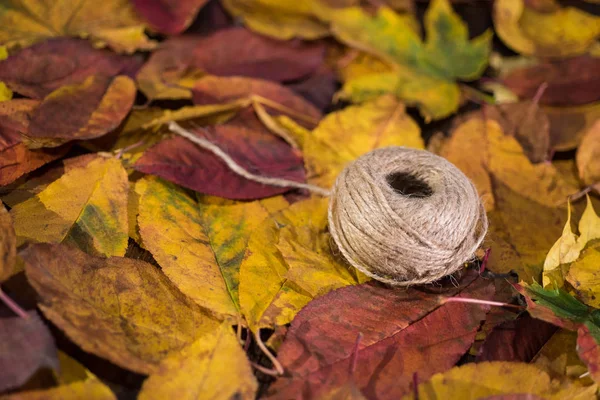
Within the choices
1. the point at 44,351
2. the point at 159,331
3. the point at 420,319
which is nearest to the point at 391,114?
the point at 420,319

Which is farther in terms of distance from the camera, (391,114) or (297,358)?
(391,114)

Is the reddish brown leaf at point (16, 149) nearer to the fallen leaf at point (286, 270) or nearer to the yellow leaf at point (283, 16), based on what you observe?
the fallen leaf at point (286, 270)

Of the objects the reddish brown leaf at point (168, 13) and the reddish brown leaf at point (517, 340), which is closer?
the reddish brown leaf at point (517, 340)

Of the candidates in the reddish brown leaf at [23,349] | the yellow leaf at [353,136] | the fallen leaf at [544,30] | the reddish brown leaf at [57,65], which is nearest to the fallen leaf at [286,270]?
the yellow leaf at [353,136]

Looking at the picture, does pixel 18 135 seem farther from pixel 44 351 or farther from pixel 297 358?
pixel 297 358

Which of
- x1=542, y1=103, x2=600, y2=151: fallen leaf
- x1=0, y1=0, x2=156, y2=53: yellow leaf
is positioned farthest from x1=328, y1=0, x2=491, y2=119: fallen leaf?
x1=0, y1=0, x2=156, y2=53: yellow leaf

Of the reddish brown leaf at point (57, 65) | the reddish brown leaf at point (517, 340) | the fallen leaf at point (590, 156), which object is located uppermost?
the reddish brown leaf at point (57, 65)

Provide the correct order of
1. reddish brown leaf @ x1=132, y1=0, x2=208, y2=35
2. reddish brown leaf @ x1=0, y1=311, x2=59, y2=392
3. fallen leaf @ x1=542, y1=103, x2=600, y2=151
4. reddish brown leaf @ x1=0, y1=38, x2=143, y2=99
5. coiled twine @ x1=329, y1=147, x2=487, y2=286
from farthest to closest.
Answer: reddish brown leaf @ x1=132, y1=0, x2=208, y2=35 < fallen leaf @ x1=542, y1=103, x2=600, y2=151 < reddish brown leaf @ x1=0, y1=38, x2=143, y2=99 < coiled twine @ x1=329, y1=147, x2=487, y2=286 < reddish brown leaf @ x1=0, y1=311, x2=59, y2=392

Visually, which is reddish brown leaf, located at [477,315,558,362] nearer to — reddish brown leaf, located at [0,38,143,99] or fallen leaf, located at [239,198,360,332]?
fallen leaf, located at [239,198,360,332]
